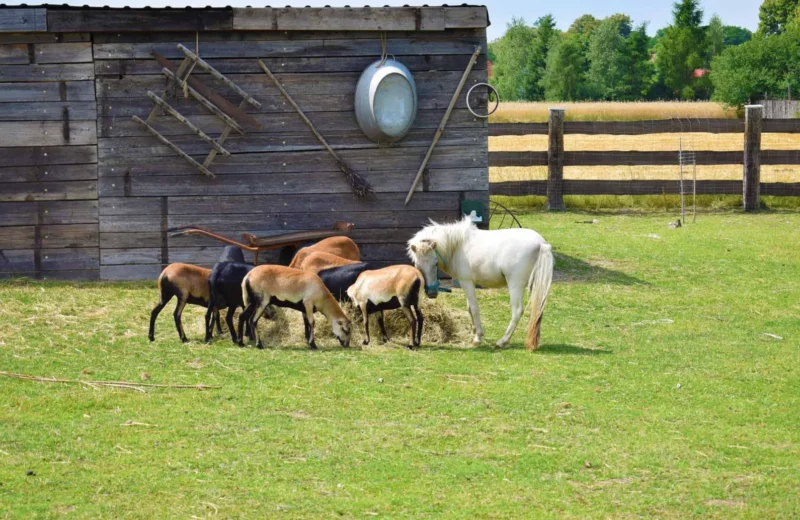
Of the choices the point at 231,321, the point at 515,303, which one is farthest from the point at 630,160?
the point at 231,321

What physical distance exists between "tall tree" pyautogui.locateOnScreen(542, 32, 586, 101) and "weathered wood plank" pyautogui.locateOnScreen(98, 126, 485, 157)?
65.9 metres

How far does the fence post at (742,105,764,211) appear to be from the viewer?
838 inches

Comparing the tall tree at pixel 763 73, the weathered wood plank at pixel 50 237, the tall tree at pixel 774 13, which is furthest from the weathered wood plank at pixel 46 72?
the tall tree at pixel 774 13

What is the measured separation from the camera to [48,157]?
13375 mm

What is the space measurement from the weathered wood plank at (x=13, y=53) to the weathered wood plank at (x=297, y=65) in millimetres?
876

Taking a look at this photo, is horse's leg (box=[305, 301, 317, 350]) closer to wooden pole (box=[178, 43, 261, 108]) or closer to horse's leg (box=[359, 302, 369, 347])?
horse's leg (box=[359, 302, 369, 347])

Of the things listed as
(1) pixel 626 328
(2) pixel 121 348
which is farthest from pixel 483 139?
(2) pixel 121 348

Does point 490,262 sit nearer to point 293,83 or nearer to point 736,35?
point 293,83

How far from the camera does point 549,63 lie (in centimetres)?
7950

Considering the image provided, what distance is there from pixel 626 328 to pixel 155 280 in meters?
5.83

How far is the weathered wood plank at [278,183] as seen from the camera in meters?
13.3

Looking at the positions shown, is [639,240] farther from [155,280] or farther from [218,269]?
[218,269]

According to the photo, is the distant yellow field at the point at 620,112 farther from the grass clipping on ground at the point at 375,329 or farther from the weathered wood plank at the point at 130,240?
the grass clipping on ground at the point at 375,329

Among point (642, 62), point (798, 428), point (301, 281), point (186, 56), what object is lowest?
point (798, 428)
